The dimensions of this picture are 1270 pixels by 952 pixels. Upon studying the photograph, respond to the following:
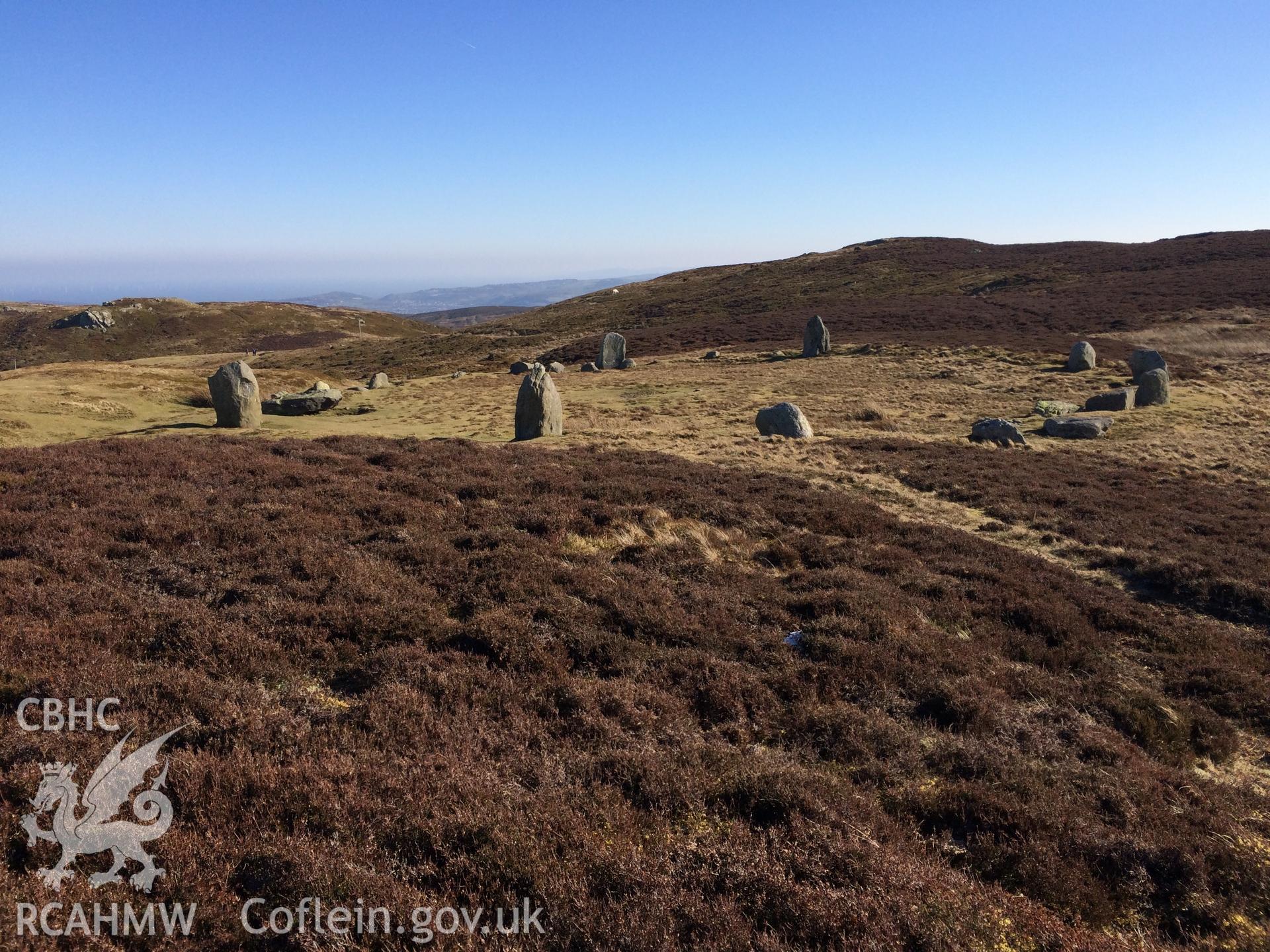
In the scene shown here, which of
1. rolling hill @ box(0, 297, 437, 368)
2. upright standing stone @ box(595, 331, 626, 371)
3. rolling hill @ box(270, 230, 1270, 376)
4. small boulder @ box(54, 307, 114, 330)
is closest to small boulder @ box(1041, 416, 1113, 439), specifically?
rolling hill @ box(270, 230, 1270, 376)

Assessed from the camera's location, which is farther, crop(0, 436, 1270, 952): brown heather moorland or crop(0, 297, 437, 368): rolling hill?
crop(0, 297, 437, 368): rolling hill

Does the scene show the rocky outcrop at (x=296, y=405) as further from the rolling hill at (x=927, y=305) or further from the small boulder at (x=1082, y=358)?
the small boulder at (x=1082, y=358)

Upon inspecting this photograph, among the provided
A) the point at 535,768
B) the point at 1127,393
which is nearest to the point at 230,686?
the point at 535,768

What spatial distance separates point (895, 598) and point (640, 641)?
505 cm

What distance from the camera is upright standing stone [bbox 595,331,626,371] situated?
57.2 meters

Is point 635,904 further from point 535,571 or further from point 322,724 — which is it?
point 535,571

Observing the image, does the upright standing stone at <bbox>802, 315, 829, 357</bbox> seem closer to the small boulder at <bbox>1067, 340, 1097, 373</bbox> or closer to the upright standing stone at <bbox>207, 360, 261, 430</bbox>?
the small boulder at <bbox>1067, 340, 1097, 373</bbox>

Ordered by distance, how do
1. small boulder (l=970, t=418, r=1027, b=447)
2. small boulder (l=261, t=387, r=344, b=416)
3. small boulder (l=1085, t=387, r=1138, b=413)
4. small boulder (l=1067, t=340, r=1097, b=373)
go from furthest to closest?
small boulder (l=1067, t=340, r=1097, b=373) → small boulder (l=1085, t=387, r=1138, b=413) → small boulder (l=261, t=387, r=344, b=416) → small boulder (l=970, t=418, r=1027, b=447)

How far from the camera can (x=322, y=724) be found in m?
6.06

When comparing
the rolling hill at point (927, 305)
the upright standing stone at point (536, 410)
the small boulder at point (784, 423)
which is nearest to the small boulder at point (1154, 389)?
the rolling hill at point (927, 305)

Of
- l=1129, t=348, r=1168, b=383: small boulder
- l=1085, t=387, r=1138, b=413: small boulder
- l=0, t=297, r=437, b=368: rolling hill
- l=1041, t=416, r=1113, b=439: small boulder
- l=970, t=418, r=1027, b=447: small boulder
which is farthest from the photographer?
l=0, t=297, r=437, b=368: rolling hill

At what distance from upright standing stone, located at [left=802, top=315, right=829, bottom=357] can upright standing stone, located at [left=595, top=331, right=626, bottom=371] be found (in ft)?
52.5

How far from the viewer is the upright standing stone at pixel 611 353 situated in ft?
188

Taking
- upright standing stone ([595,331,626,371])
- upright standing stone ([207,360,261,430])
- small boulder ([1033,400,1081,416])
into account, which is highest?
upright standing stone ([595,331,626,371])
